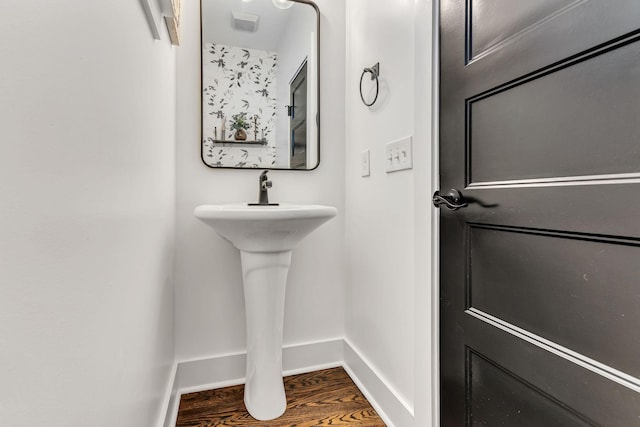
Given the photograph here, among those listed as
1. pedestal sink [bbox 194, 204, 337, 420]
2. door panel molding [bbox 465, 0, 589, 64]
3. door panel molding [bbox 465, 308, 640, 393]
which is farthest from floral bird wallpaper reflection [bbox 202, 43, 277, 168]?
door panel molding [bbox 465, 308, 640, 393]

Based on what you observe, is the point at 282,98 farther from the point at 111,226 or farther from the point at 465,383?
the point at 465,383

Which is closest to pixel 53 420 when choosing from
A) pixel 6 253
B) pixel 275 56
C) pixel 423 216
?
pixel 6 253

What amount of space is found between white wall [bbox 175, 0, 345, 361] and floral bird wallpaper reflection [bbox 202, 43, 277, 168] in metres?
0.05

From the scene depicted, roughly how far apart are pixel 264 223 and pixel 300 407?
872mm

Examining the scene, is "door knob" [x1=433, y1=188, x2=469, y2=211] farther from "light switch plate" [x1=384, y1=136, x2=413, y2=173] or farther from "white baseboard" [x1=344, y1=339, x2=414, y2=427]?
"white baseboard" [x1=344, y1=339, x2=414, y2=427]

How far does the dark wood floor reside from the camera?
4.25 feet

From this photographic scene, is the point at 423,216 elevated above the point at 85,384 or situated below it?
above

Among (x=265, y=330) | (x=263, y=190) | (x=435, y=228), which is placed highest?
(x=263, y=190)

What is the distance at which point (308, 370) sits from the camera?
1.68 m

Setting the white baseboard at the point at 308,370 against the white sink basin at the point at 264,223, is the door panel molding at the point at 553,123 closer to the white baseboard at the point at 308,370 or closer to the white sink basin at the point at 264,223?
the white sink basin at the point at 264,223

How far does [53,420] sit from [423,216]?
968mm

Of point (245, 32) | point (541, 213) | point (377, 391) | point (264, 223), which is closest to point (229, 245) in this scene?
point (264, 223)

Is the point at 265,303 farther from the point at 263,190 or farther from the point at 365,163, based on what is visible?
the point at 365,163

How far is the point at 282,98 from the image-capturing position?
1.68 metres
